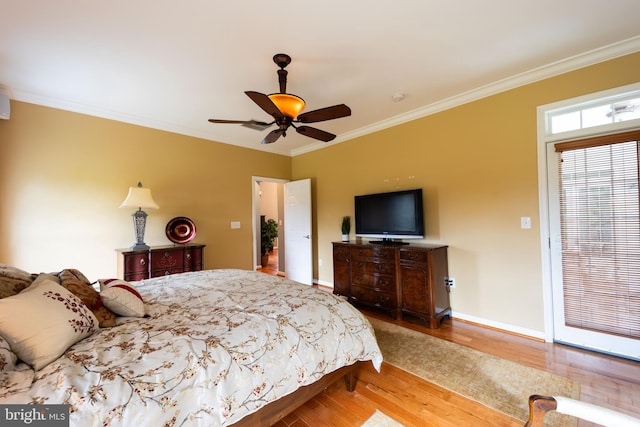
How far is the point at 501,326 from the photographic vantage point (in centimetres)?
284

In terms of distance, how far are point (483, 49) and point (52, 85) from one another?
4.23m

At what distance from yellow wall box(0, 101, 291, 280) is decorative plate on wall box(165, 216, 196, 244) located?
0.15 metres

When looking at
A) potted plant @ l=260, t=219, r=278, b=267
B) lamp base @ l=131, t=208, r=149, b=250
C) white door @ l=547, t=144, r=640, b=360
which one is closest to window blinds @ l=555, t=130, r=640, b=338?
white door @ l=547, t=144, r=640, b=360

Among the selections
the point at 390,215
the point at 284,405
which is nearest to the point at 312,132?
the point at 390,215

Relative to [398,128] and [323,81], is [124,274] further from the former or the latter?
[398,128]

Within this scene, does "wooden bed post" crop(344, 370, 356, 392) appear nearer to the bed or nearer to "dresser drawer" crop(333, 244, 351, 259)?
the bed

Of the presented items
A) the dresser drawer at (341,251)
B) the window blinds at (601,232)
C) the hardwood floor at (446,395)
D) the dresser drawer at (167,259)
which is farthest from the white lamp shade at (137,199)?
the window blinds at (601,232)

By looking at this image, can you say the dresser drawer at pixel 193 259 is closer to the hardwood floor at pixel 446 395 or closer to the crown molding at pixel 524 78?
the hardwood floor at pixel 446 395

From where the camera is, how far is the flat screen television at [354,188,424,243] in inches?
129

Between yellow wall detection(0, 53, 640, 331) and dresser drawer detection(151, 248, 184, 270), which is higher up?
yellow wall detection(0, 53, 640, 331)

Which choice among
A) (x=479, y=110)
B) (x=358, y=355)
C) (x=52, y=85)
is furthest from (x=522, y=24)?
(x=52, y=85)

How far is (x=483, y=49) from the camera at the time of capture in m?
2.24

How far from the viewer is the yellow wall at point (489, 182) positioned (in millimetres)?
2619

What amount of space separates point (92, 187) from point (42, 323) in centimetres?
281
